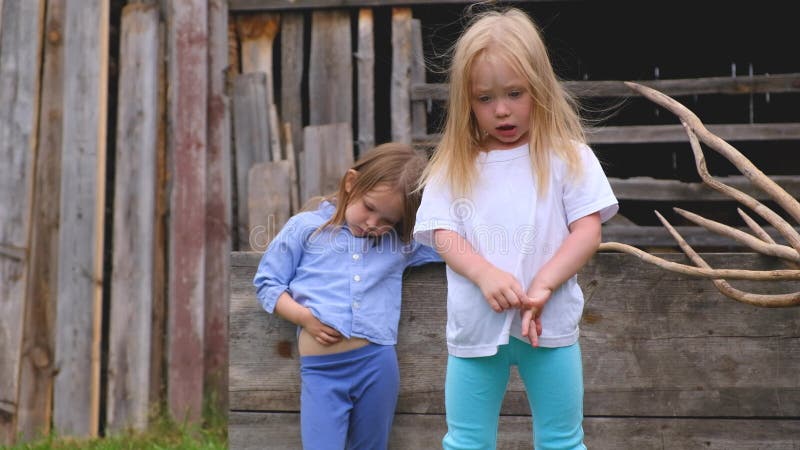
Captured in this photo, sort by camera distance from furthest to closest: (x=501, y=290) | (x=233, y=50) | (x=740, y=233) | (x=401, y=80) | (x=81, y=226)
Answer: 1. (x=233, y=50)
2. (x=401, y=80)
3. (x=81, y=226)
4. (x=740, y=233)
5. (x=501, y=290)

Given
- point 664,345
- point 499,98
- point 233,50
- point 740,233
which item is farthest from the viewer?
point 233,50

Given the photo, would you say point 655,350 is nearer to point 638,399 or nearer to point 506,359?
point 638,399

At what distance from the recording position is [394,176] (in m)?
2.69

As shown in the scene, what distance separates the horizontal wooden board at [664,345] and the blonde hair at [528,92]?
65cm

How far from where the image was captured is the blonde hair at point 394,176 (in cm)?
268

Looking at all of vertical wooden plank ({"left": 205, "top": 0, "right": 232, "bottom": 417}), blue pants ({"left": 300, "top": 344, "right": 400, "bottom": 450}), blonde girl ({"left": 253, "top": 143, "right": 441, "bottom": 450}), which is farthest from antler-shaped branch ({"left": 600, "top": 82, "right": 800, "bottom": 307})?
vertical wooden plank ({"left": 205, "top": 0, "right": 232, "bottom": 417})

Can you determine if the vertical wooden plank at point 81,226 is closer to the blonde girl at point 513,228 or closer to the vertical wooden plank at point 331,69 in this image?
the vertical wooden plank at point 331,69

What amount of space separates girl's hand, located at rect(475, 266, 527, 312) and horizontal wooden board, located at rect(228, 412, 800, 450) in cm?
84

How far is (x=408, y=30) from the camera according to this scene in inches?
176

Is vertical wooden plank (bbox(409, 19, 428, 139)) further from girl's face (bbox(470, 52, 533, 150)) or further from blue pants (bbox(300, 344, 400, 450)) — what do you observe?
girl's face (bbox(470, 52, 533, 150))

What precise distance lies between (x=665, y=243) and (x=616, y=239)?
0.24 metres

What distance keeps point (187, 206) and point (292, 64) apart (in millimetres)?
910

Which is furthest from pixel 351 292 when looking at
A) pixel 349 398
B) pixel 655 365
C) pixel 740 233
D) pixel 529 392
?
pixel 740 233

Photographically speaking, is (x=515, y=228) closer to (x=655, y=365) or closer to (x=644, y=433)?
(x=655, y=365)
